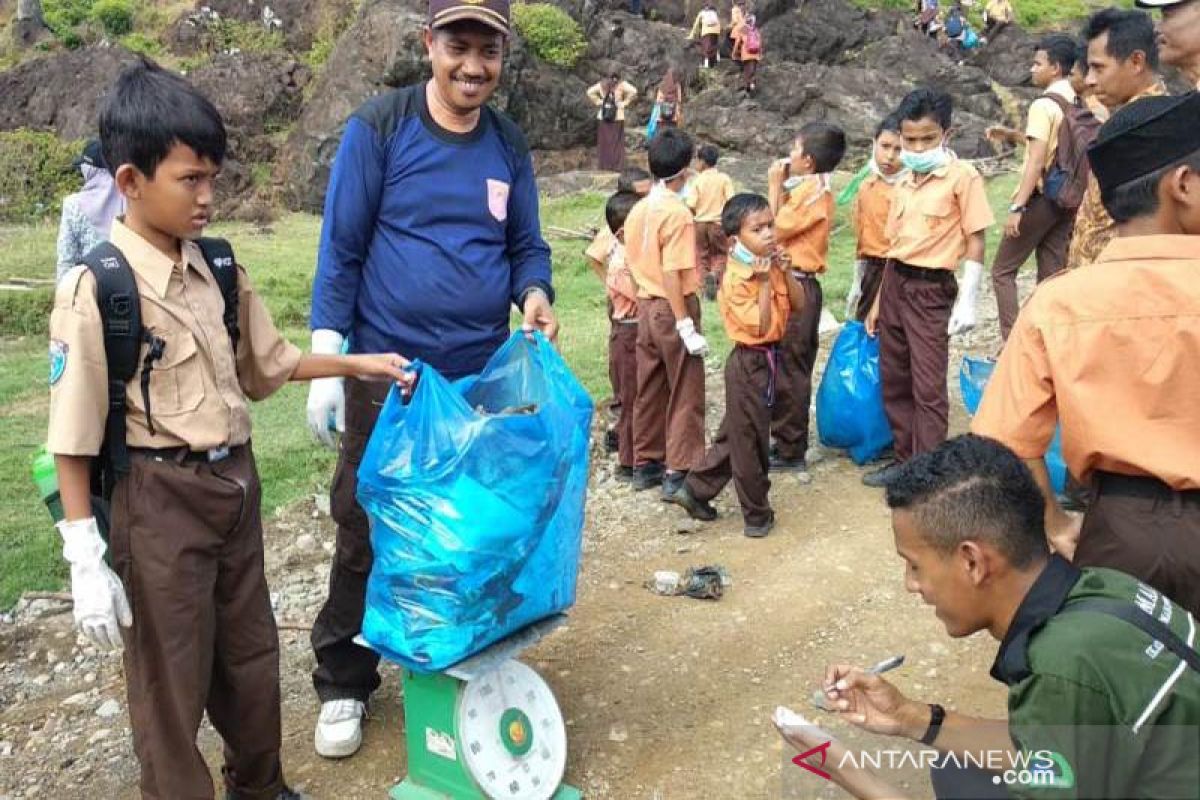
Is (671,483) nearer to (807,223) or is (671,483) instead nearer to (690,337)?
(690,337)

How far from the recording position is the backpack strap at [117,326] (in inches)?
97.3

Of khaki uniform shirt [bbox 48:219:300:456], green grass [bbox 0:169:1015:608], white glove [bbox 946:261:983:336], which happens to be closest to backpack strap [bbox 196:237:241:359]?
khaki uniform shirt [bbox 48:219:300:456]

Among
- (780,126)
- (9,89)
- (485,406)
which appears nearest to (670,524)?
(485,406)

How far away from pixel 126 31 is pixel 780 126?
1518 centimetres

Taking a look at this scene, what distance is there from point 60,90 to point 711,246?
1553 cm

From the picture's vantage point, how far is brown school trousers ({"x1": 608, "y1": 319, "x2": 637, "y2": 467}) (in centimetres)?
589

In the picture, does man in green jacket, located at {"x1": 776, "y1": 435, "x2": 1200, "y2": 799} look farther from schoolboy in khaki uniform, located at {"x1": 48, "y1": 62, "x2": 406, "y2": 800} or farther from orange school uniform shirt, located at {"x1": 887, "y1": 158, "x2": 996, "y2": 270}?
orange school uniform shirt, located at {"x1": 887, "y1": 158, "x2": 996, "y2": 270}

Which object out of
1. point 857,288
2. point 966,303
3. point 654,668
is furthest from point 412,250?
point 857,288

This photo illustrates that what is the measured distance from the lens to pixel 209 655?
106 inches

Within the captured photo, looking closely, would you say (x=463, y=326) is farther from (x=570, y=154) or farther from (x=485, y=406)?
(x=570, y=154)

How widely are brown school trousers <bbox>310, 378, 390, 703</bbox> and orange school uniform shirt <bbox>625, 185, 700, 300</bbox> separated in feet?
7.83

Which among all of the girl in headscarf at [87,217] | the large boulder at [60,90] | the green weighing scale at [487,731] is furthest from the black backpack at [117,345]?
the large boulder at [60,90]

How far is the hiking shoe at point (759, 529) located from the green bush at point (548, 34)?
16.2 m

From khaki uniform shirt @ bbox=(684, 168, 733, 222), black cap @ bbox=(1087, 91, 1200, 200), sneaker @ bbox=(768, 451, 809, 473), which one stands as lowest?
sneaker @ bbox=(768, 451, 809, 473)
